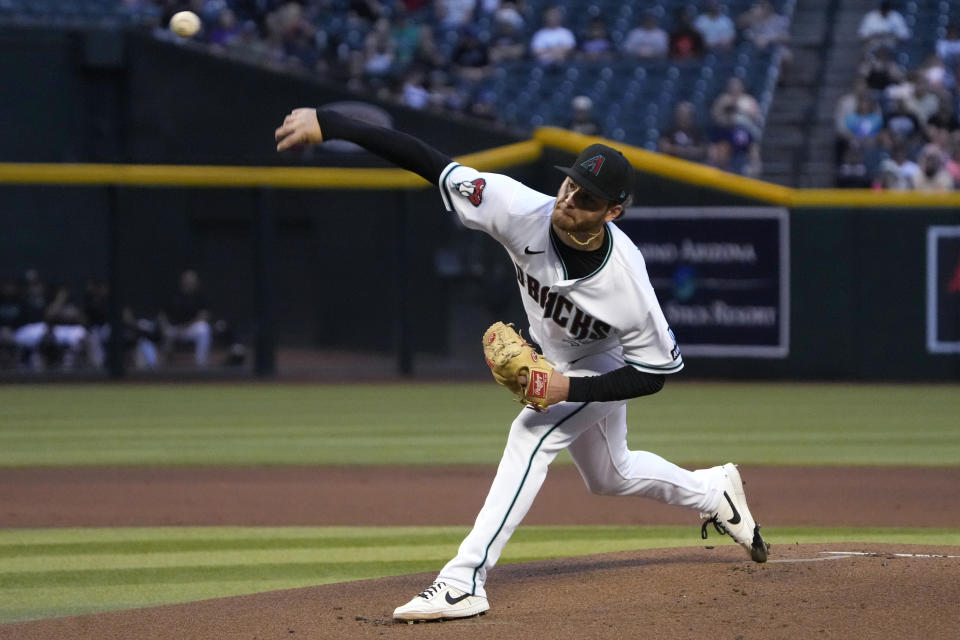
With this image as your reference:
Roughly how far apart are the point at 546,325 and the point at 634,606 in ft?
3.12

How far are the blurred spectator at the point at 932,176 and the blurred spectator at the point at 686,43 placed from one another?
12.4 ft

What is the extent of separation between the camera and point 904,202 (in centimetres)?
1322

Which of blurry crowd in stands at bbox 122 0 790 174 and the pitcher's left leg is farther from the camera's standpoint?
blurry crowd in stands at bbox 122 0 790 174

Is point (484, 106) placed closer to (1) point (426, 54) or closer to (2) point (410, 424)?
(1) point (426, 54)

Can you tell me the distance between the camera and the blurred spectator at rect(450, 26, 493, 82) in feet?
55.0

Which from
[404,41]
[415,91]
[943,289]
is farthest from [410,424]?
[404,41]

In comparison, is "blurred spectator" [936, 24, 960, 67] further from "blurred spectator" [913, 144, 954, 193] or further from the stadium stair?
"blurred spectator" [913, 144, 954, 193]

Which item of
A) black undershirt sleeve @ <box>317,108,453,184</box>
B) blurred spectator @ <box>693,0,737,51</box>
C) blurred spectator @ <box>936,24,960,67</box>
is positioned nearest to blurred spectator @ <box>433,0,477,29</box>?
blurred spectator @ <box>693,0,737,51</box>

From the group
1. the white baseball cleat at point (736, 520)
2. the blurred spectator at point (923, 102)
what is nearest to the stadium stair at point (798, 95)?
the blurred spectator at point (923, 102)

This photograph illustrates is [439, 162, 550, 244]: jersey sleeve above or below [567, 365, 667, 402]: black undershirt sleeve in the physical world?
above

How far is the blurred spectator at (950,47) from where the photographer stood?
1552cm

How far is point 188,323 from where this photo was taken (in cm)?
1394

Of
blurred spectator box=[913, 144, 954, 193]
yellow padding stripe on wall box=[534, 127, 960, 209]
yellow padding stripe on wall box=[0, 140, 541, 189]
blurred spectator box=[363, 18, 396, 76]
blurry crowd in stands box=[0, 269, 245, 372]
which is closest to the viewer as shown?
yellow padding stripe on wall box=[534, 127, 960, 209]

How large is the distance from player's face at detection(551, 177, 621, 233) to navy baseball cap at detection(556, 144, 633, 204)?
29mm
